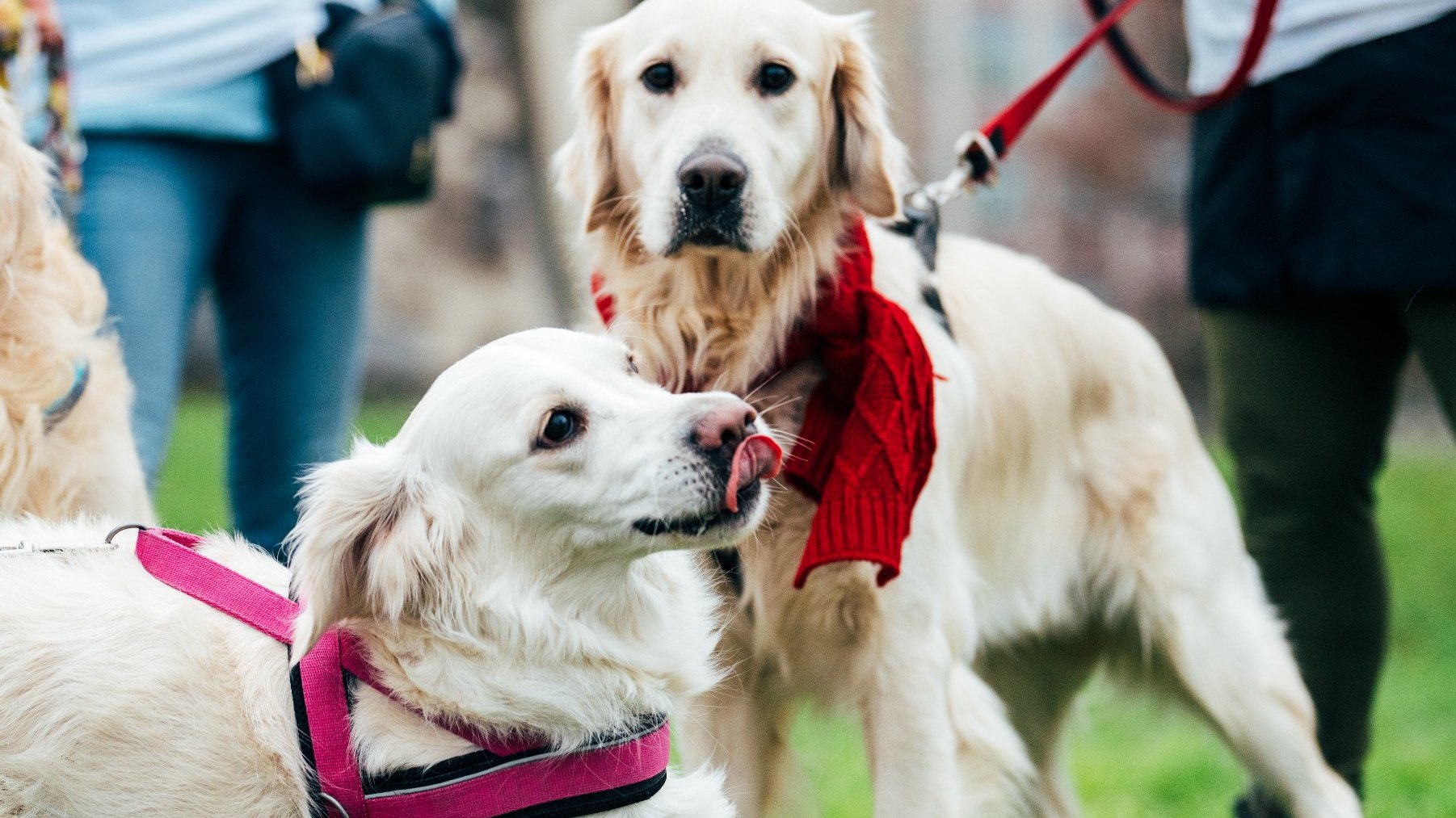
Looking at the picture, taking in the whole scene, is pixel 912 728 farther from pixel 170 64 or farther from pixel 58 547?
pixel 170 64

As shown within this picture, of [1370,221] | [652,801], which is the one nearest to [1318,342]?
[1370,221]

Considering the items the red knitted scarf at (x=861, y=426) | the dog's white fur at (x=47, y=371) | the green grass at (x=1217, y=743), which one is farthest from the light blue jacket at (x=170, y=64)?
the red knitted scarf at (x=861, y=426)

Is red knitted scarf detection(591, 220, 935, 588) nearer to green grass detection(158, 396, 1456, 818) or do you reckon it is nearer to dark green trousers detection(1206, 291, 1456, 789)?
green grass detection(158, 396, 1456, 818)

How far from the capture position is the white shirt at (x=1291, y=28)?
285cm

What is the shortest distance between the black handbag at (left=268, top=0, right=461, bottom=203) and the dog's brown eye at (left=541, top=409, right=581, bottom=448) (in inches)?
54.3

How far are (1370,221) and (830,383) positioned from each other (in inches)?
45.9

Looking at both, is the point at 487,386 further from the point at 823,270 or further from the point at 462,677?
the point at 823,270

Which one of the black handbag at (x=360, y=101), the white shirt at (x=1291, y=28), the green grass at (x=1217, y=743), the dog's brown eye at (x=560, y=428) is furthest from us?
the green grass at (x=1217, y=743)

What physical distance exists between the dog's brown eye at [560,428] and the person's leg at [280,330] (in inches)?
56.8

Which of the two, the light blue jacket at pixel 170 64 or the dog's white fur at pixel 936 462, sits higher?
the light blue jacket at pixel 170 64

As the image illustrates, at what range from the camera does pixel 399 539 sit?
2.06m

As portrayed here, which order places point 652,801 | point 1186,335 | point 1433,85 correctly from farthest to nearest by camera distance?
point 1186,335 → point 1433,85 → point 652,801

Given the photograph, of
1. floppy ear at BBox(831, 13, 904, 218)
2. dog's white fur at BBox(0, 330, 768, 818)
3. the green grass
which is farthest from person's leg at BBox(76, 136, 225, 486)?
floppy ear at BBox(831, 13, 904, 218)

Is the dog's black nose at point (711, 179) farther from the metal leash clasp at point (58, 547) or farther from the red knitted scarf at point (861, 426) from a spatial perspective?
the metal leash clasp at point (58, 547)
